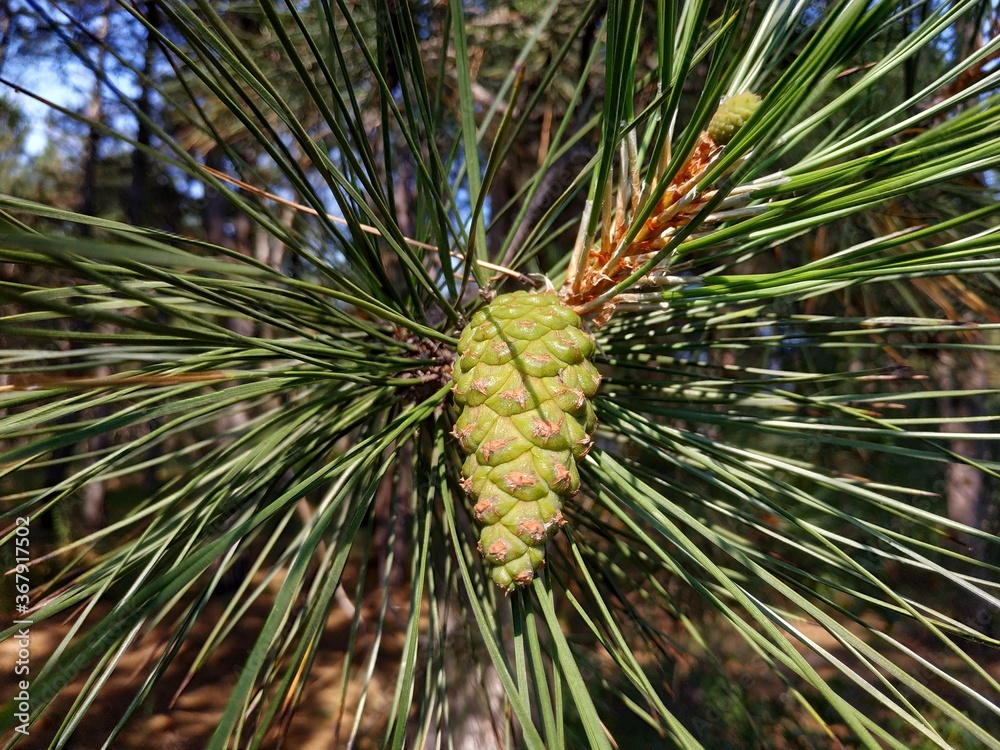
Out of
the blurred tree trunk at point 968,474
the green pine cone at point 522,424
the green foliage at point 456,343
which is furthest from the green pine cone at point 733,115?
the blurred tree trunk at point 968,474

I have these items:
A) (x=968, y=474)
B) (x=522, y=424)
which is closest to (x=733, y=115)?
(x=522, y=424)

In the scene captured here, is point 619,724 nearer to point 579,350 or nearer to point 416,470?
point 416,470

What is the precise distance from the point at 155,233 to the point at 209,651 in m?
0.34

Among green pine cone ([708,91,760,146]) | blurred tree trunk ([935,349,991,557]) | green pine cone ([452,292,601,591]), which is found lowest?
blurred tree trunk ([935,349,991,557])

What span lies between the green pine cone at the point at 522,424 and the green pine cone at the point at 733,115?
0.16 meters

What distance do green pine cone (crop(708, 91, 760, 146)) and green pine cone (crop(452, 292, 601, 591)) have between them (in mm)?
162

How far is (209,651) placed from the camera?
0.48 meters

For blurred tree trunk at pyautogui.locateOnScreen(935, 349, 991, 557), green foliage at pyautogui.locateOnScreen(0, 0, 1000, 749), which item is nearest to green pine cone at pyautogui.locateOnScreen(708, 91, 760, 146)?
green foliage at pyautogui.locateOnScreen(0, 0, 1000, 749)

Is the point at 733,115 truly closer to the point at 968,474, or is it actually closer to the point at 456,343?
the point at 456,343

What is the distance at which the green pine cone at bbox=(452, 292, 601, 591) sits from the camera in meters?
0.36

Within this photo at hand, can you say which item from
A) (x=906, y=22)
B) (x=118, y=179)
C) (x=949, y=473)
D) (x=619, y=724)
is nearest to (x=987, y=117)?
(x=906, y=22)

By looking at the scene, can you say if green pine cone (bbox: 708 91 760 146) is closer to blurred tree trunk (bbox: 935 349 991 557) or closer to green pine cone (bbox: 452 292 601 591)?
green pine cone (bbox: 452 292 601 591)

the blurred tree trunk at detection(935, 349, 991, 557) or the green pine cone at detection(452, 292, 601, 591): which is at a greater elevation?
the green pine cone at detection(452, 292, 601, 591)

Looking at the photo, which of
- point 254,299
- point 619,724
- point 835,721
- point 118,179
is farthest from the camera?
point 118,179
